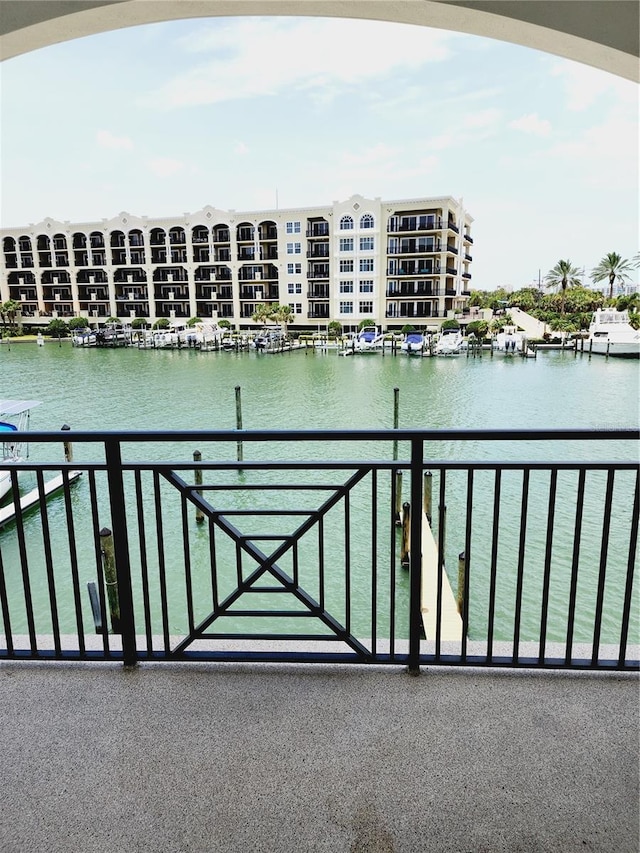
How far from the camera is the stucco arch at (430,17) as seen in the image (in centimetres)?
196

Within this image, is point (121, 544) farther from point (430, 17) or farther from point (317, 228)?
point (317, 228)

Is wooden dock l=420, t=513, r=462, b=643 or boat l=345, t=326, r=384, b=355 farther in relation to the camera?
boat l=345, t=326, r=384, b=355

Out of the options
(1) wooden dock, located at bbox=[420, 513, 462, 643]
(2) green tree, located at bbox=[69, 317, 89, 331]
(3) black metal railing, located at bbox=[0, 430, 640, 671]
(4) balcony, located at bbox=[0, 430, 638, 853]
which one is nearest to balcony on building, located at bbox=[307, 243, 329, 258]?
(2) green tree, located at bbox=[69, 317, 89, 331]

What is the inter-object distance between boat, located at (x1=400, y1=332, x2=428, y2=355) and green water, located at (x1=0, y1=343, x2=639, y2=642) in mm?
Result: 2584

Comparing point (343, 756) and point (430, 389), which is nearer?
point (343, 756)

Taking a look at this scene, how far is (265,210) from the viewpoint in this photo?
45.2 metres

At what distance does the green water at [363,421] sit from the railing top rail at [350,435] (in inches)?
14.8

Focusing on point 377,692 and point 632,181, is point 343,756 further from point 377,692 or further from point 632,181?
point 632,181

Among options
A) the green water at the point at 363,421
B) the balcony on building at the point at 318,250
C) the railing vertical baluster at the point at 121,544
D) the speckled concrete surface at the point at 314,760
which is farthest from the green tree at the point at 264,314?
the speckled concrete surface at the point at 314,760

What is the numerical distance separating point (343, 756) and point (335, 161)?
75.0m

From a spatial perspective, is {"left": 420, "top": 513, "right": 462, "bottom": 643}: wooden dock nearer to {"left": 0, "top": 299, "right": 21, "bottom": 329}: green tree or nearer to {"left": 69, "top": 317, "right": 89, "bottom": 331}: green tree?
{"left": 69, "top": 317, "right": 89, "bottom": 331}: green tree

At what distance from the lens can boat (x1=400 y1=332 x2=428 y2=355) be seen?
3753cm

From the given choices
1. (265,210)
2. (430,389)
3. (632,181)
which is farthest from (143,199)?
(632,181)

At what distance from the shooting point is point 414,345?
123ft
